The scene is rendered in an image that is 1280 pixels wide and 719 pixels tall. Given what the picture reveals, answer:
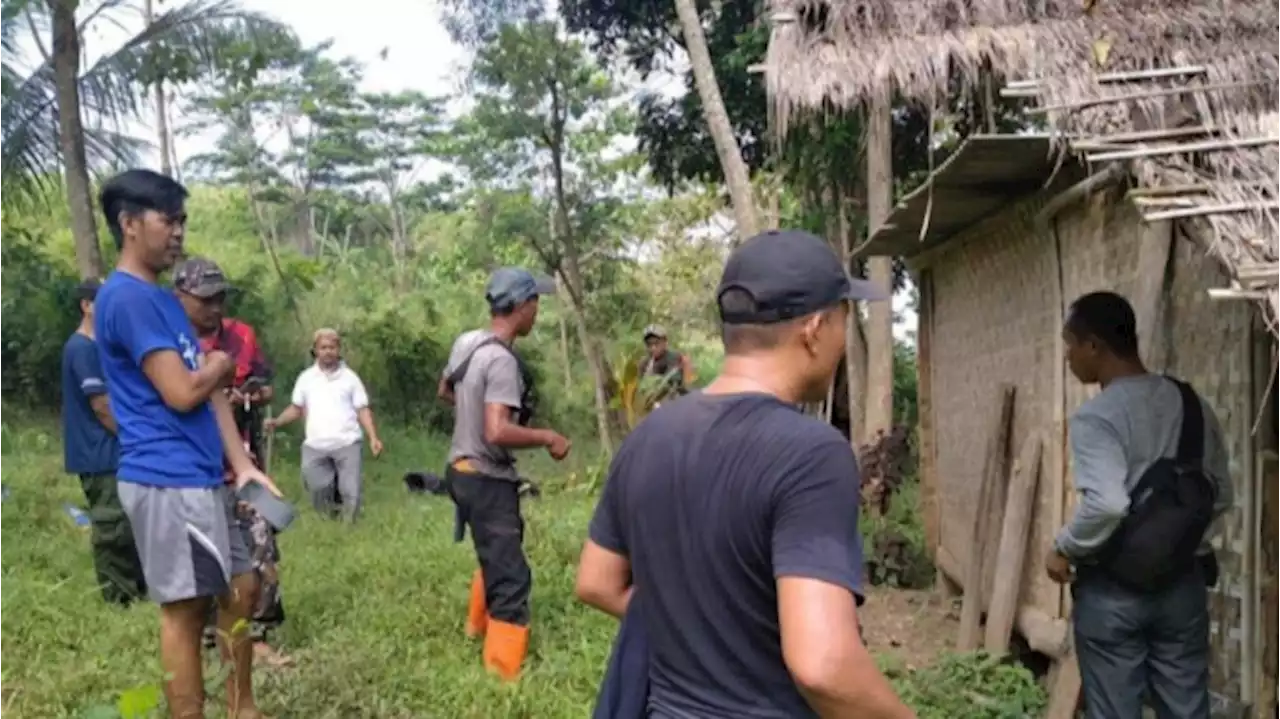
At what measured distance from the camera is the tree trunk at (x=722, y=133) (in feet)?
27.5

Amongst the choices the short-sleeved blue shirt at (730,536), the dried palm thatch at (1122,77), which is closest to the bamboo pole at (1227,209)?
the dried palm thatch at (1122,77)

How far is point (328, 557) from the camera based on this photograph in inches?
323

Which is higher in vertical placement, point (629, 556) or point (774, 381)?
point (774, 381)

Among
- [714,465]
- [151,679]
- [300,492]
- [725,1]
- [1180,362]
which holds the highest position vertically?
[725,1]

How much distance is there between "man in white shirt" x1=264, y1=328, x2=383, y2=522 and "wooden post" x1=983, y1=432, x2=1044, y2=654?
4.86 metres

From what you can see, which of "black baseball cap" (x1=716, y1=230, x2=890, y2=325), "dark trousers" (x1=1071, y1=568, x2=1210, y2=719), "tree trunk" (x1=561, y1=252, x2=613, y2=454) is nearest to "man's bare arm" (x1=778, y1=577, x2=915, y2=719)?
"black baseball cap" (x1=716, y1=230, x2=890, y2=325)

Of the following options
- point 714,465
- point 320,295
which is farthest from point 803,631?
point 320,295

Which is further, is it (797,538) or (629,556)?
(629,556)

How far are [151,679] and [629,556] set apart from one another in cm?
370

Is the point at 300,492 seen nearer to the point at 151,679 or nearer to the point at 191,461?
the point at 151,679

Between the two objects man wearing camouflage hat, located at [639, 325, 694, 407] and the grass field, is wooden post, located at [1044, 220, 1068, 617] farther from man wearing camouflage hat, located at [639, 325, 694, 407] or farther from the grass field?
man wearing camouflage hat, located at [639, 325, 694, 407]

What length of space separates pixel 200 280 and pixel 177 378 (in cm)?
138

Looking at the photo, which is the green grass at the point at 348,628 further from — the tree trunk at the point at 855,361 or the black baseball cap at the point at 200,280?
the tree trunk at the point at 855,361

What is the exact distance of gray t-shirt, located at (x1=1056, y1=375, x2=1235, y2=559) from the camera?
12.1 feet
